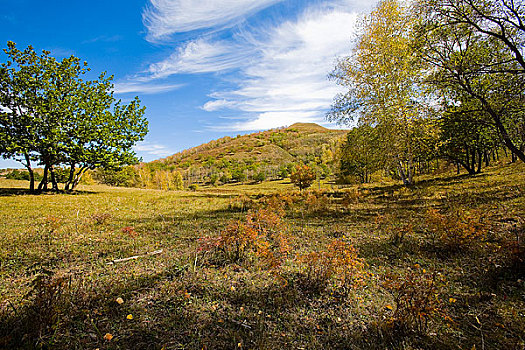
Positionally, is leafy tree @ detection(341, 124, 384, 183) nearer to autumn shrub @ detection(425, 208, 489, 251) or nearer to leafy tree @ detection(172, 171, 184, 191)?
autumn shrub @ detection(425, 208, 489, 251)

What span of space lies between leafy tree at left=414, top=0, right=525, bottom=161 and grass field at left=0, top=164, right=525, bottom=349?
347 centimetres

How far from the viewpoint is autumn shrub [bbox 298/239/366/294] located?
4633 mm

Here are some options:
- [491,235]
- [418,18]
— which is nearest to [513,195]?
[491,235]

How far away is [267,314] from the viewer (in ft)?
Result: 12.6

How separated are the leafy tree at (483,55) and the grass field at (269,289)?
3468mm

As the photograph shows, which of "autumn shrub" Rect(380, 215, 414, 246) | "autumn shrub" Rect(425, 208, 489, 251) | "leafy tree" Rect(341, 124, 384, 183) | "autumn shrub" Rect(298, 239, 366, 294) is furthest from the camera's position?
"leafy tree" Rect(341, 124, 384, 183)

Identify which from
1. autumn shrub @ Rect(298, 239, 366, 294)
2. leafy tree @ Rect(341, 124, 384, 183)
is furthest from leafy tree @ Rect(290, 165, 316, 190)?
autumn shrub @ Rect(298, 239, 366, 294)

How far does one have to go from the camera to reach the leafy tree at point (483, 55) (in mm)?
8219

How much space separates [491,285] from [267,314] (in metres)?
4.14

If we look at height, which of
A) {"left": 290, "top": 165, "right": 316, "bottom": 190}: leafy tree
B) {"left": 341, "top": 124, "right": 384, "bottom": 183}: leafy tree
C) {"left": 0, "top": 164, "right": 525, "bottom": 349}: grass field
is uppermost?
{"left": 341, "top": 124, "right": 384, "bottom": 183}: leafy tree

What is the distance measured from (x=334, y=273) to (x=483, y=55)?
10929 mm

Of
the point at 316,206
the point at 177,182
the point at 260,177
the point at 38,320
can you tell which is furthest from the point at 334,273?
the point at 260,177

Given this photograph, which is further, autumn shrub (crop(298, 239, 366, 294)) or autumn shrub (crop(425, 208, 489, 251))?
autumn shrub (crop(425, 208, 489, 251))

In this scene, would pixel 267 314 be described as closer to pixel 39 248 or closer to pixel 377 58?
pixel 39 248
